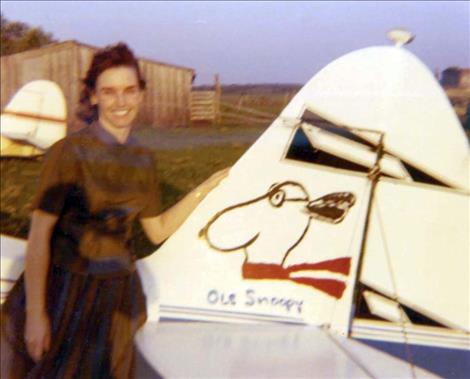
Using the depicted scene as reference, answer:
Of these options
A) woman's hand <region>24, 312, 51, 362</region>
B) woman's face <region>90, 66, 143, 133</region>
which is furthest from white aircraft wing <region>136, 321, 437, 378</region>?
woman's face <region>90, 66, 143, 133</region>

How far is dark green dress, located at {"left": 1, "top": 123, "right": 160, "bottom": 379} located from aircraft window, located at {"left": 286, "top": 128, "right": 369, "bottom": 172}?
419 millimetres

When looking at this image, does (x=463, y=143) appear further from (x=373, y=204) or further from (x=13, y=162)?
(x=13, y=162)

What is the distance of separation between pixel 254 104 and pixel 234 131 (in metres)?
0.10

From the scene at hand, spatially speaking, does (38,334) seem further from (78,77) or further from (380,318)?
(380,318)

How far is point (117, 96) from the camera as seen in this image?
207 cm

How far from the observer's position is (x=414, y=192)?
86.9 inches

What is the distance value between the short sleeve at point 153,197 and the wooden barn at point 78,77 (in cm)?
14

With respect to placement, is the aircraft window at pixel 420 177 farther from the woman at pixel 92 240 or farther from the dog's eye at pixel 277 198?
the woman at pixel 92 240

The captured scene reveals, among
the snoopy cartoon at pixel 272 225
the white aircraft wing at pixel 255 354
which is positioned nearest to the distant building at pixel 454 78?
the snoopy cartoon at pixel 272 225

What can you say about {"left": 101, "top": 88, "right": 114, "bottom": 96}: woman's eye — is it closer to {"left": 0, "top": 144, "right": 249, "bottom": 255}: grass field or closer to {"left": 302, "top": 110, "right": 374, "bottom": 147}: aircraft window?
{"left": 0, "top": 144, "right": 249, "bottom": 255}: grass field

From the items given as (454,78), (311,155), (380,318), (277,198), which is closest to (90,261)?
(277,198)

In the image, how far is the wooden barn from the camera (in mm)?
2070

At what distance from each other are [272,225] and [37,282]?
0.69 m

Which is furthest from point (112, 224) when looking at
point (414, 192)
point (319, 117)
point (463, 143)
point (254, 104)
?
point (463, 143)
